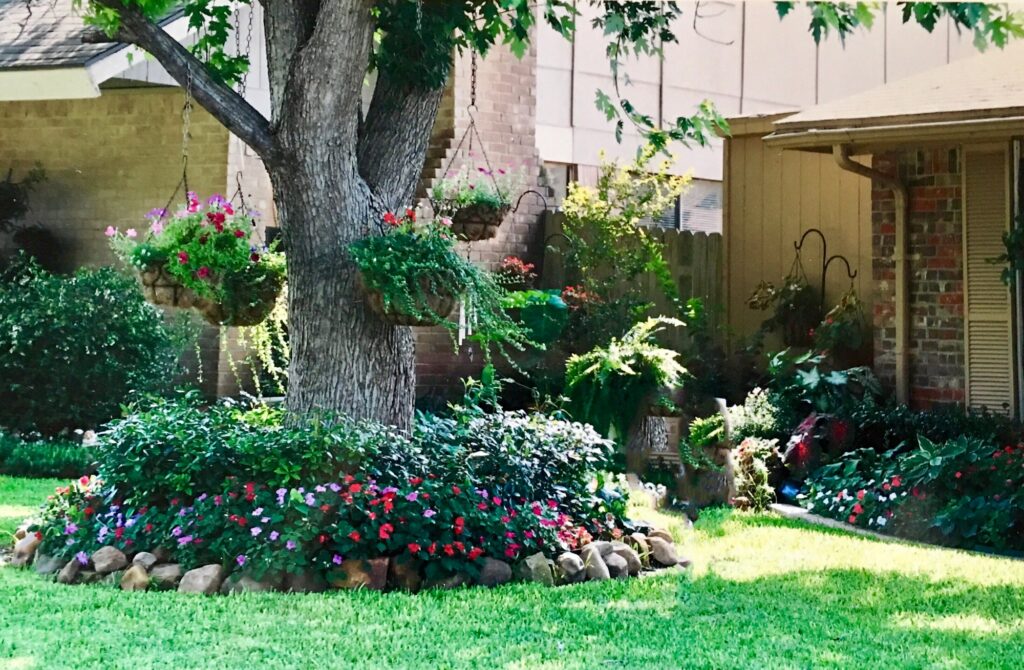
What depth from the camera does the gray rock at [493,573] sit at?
6914 mm

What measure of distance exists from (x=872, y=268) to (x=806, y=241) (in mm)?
1363

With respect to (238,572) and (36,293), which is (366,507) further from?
(36,293)

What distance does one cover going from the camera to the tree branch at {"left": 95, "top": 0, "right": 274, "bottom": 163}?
7418mm

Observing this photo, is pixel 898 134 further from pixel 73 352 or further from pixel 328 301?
pixel 73 352

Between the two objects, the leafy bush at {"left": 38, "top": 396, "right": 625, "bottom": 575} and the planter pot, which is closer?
the leafy bush at {"left": 38, "top": 396, "right": 625, "bottom": 575}

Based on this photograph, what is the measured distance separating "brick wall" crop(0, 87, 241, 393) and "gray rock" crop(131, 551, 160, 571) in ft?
21.8

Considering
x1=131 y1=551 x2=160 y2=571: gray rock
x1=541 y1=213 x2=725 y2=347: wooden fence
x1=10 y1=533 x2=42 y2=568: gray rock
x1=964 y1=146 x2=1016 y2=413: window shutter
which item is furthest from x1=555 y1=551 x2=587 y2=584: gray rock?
x1=541 y1=213 x2=725 y2=347: wooden fence

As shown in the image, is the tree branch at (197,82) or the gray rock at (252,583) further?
the tree branch at (197,82)

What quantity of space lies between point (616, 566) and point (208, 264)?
106 inches

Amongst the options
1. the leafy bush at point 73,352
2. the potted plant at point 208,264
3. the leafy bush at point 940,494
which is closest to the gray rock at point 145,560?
the potted plant at point 208,264

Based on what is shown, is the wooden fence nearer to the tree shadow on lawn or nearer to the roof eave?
the roof eave

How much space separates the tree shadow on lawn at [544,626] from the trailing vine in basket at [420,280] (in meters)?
1.42

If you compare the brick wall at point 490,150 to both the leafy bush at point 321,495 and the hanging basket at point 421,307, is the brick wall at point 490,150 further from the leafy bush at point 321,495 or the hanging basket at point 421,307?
the hanging basket at point 421,307

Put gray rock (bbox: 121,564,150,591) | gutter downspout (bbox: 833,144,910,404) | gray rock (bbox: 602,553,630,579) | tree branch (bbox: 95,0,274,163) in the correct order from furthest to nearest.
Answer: gutter downspout (bbox: 833,144,910,404), tree branch (bbox: 95,0,274,163), gray rock (bbox: 602,553,630,579), gray rock (bbox: 121,564,150,591)
